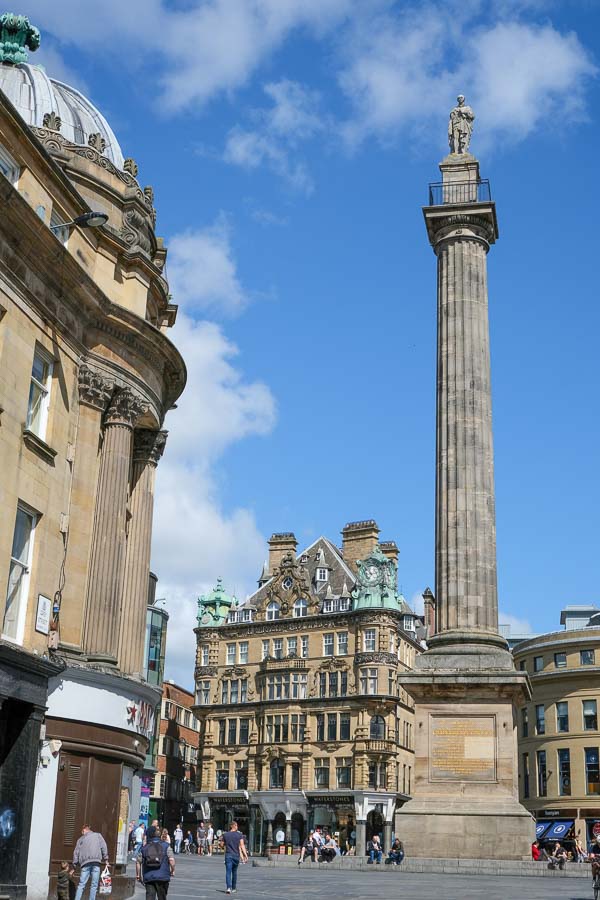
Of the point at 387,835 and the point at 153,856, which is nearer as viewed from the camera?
the point at 153,856

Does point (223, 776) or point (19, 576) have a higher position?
point (19, 576)

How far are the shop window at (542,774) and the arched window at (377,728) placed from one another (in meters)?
12.2

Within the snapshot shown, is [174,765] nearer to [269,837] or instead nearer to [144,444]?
[269,837]

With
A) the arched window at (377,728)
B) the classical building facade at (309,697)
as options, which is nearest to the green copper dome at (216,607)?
the classical building facade at (309,697)

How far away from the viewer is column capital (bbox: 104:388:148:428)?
26234mm

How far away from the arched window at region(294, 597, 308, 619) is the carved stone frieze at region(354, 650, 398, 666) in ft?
26.4

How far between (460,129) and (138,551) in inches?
765

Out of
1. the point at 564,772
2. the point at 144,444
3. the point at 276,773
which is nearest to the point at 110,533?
the point at 144,444

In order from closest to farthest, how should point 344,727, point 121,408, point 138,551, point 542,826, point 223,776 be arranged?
point 121,408 < point 138,551 < point 542,826 < point 344,727 < point 223,776

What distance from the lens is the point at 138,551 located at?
1120 inches

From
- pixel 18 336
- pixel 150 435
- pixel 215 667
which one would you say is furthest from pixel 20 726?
pixel 215 667

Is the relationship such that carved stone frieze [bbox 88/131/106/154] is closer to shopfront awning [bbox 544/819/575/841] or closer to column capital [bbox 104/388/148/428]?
column capital [bbox 104/388/148/428]

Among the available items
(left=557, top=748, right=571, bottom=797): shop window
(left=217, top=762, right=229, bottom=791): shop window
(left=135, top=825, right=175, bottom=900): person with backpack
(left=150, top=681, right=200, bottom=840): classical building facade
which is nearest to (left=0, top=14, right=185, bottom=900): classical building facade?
(left=135, top=825, right=175, bottom=900): person with backpack

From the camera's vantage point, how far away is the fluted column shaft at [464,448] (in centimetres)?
3081
